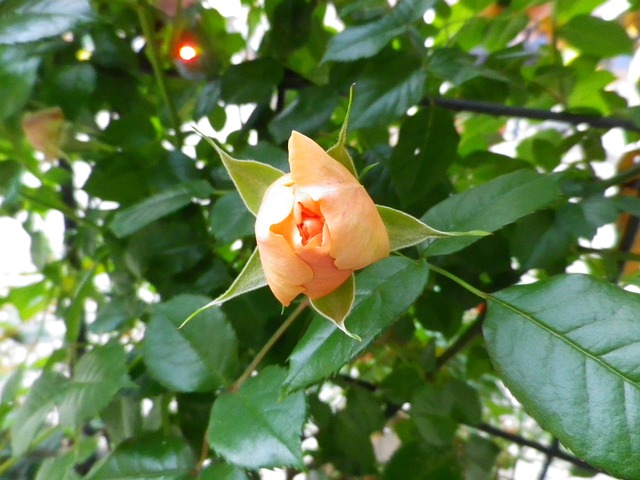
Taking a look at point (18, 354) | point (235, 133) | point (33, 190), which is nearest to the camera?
point (235, 133)

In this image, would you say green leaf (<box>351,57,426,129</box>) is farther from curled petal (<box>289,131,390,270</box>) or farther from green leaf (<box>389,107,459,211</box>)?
curled petal (<box>289,131,390,270</box>)

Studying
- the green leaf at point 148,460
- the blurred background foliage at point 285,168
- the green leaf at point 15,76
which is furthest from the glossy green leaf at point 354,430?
the green leaf at point 15,76

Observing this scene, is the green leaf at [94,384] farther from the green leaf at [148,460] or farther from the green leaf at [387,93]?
the green leaf at [387,93]

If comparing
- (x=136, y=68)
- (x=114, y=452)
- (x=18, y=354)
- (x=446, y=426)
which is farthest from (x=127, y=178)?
(x=18, y=354)

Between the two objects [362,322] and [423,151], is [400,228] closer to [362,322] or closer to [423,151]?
[362,322]

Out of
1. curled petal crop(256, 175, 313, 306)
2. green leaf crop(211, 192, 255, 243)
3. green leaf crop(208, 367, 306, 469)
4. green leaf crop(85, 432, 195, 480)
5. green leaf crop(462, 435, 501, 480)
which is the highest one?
curled petal crop(256, 175, 313, 306)

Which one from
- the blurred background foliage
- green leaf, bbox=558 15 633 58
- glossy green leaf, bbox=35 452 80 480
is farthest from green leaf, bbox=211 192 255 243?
green leaf, bbox=558 15 633 58

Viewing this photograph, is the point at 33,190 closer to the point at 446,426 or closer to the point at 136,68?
the point at 136,68
